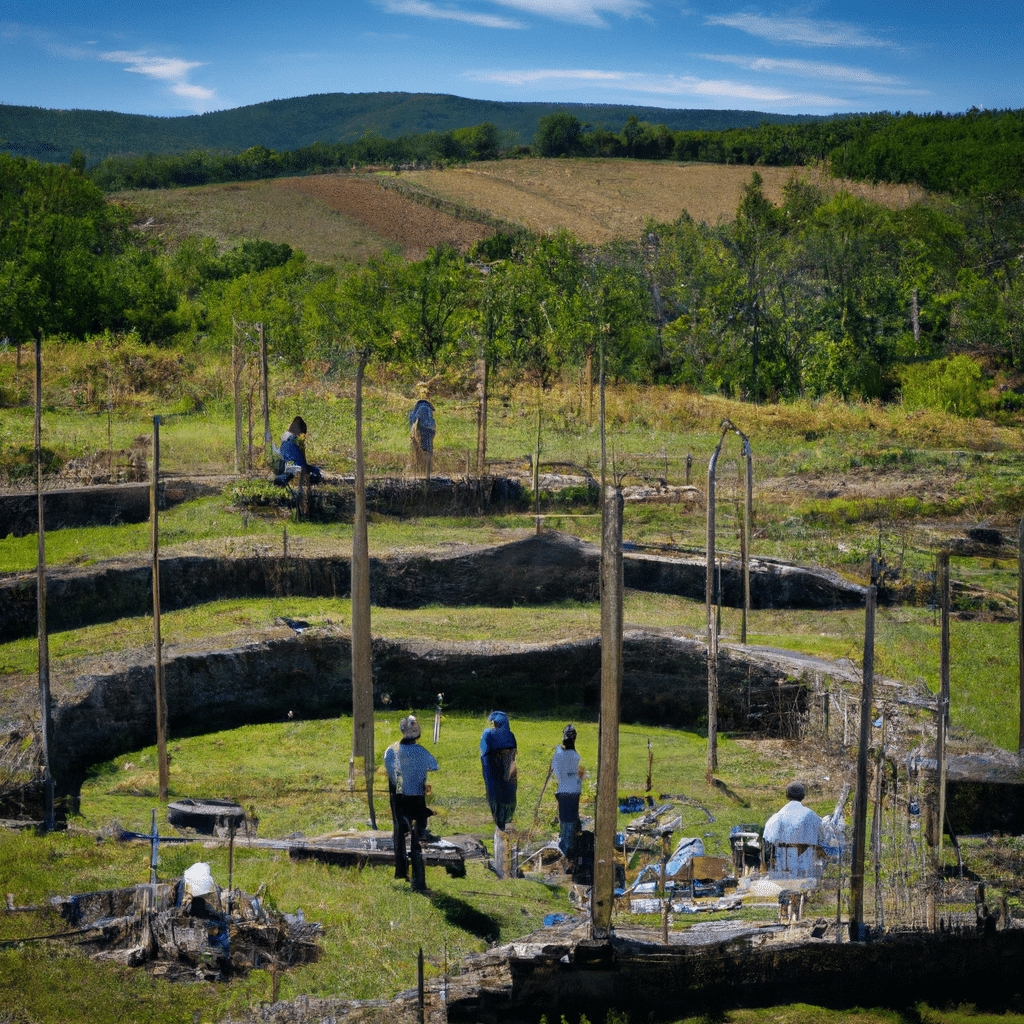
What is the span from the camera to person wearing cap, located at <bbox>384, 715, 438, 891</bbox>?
872 centimetres

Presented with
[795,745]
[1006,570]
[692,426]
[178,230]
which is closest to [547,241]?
[692,426]

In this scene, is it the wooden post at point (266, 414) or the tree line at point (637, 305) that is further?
the tree line at point (637, 305)

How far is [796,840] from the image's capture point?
28.3ft

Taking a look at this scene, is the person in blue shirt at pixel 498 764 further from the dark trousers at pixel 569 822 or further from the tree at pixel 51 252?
the tree at pixel 51 252

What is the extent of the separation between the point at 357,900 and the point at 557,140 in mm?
98174

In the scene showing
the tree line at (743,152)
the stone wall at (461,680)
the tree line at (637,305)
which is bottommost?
the stone wall at (461,680)

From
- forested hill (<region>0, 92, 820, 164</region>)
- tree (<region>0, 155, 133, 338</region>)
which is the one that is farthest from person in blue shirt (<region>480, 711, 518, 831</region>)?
forested hill (<region>0, 92, 820, 164</region>)

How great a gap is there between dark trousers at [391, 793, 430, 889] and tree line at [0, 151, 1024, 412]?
2226 cm

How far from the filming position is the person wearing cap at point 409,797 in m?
8.72

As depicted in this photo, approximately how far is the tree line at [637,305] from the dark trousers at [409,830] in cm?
2226

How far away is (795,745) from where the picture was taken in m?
13.0

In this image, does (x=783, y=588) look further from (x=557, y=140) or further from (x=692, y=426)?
(x=557, y=140)

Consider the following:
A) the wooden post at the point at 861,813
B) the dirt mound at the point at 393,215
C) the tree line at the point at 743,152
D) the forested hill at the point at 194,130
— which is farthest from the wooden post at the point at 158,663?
the forested hill at the point at 194,130

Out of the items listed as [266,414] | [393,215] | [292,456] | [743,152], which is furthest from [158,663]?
[743,152]
